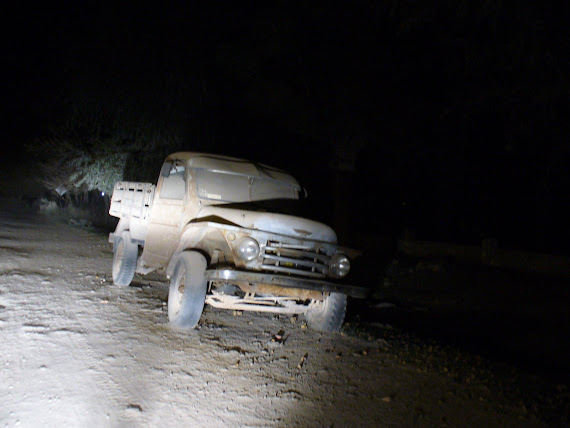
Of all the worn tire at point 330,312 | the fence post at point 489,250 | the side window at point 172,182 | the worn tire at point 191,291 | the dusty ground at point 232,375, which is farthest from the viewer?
the fence post at point 489,250

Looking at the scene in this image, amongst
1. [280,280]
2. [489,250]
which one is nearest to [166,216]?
[280,280]

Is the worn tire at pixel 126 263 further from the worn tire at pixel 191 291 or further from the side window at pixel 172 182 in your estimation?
the worn tire at pixel 191 291

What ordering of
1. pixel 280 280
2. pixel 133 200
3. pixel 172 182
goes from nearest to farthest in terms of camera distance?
1. pixel 280 280
2. pixel 172 182
3. pixel 133 200

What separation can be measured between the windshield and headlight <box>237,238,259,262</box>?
1451mm

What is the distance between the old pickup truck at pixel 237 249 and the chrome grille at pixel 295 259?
1cm

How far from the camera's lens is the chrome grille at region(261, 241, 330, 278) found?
500 cm

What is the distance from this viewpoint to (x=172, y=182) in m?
6.70

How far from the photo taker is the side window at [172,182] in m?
6.40

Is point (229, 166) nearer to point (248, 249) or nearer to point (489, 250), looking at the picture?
point (248, 249)

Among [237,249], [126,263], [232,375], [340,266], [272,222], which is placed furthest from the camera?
[126,263]

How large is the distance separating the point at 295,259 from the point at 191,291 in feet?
4.32

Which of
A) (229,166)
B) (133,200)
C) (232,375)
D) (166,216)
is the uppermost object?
(229,166)

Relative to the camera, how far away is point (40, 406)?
3252mm

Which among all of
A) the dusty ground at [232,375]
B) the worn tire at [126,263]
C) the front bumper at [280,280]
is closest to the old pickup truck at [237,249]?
the front bumper at [280,280]
